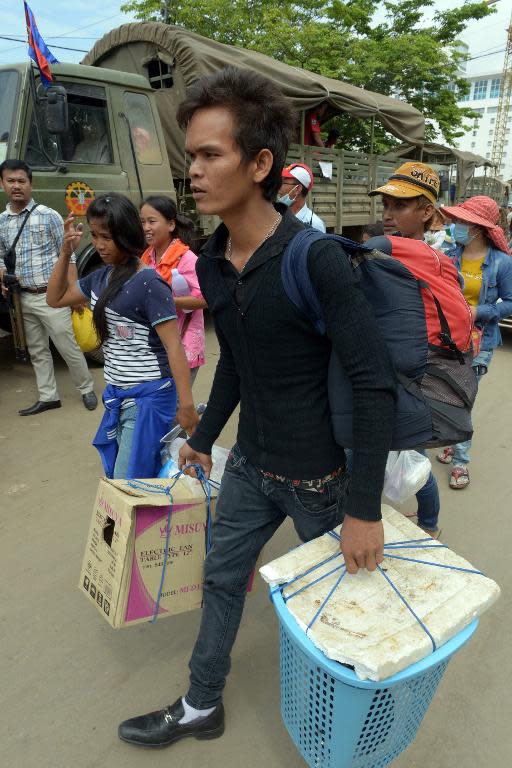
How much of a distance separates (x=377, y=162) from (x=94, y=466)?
24.0ft

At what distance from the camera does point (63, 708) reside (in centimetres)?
189

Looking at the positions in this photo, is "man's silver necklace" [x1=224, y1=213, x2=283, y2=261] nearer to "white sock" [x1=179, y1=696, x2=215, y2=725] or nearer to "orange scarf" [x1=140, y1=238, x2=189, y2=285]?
"white sock" [x1=179, y1=696, x2=215, y2=725]

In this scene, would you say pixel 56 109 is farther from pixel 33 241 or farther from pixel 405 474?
pixel 405 474

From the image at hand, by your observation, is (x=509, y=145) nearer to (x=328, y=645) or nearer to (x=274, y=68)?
(x=274, y=68)

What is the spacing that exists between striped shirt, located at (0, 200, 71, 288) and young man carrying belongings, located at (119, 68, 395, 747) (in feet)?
10.2

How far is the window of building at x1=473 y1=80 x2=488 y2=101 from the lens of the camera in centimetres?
7375

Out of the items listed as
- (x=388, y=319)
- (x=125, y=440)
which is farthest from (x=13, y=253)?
(x=388, y=319)

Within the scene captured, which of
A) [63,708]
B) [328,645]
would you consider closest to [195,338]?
[63,708]

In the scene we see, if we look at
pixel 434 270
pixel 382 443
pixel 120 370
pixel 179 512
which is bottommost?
pixel 179 512

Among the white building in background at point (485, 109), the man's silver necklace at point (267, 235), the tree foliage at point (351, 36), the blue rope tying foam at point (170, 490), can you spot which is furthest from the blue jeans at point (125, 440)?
the white building in background at point (485, 109)

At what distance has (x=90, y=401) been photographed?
4.46 meters

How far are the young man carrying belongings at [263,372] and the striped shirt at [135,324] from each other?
2.10 feet

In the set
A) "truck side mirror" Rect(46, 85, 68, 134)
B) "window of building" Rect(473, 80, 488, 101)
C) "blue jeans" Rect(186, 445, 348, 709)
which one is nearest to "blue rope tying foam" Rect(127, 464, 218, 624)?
"blue jeans" Rect(186, 445, 348, 709)

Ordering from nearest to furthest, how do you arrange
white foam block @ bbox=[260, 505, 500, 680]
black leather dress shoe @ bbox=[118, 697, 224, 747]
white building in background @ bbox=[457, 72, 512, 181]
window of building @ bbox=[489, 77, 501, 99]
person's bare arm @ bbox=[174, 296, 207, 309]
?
white foam block @ bbox=[260, 505, 500, 680] → black leather dress shoe @ bbox=[118, 697, 224, 747] → person's bare arm @ bbox=[174, 296, 207, 309] → white building in background @ bbox=[457, 72, 512, 181] → window of building @ bbox=[489, 77, 501, 99]
